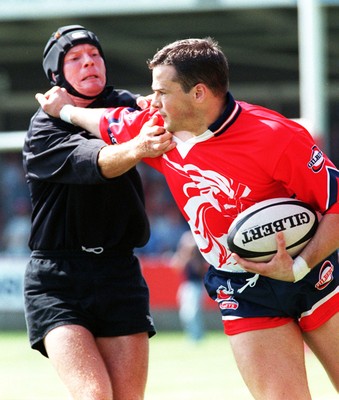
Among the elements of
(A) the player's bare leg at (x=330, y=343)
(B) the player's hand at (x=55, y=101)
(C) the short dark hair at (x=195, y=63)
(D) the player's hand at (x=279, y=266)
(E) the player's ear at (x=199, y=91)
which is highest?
(C) the short dark hair at (x=195, y=63)

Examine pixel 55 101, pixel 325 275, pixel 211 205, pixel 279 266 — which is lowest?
pixel 325 275

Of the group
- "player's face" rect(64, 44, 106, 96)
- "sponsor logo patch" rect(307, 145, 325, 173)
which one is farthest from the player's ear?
"player's face" rect(64, 44, 106, 96)

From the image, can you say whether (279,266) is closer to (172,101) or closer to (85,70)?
(172,101)

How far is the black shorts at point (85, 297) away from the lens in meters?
5.71

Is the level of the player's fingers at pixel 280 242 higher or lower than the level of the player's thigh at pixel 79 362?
higher

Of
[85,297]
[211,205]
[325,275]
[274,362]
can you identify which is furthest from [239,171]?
[85,297]

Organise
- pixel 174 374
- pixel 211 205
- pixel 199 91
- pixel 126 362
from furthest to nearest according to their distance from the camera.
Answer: pixel 174 374 < pixel 126 362 < pixel 211 205 < pixel 199 91

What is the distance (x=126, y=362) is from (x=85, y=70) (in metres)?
1.64

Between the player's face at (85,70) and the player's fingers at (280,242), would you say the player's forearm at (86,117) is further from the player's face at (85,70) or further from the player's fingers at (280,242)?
the player's fingers at (280,242)

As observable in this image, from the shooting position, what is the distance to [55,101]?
584 centimetres

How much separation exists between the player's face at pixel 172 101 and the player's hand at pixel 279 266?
736 millimetres

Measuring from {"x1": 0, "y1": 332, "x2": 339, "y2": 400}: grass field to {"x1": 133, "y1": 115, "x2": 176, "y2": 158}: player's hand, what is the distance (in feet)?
15.7

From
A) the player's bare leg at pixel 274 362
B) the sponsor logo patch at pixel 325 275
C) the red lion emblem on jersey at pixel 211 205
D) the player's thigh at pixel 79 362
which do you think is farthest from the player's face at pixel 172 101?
the player's thigh at pixel 79 362

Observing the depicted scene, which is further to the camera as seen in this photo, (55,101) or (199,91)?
(55,101)
